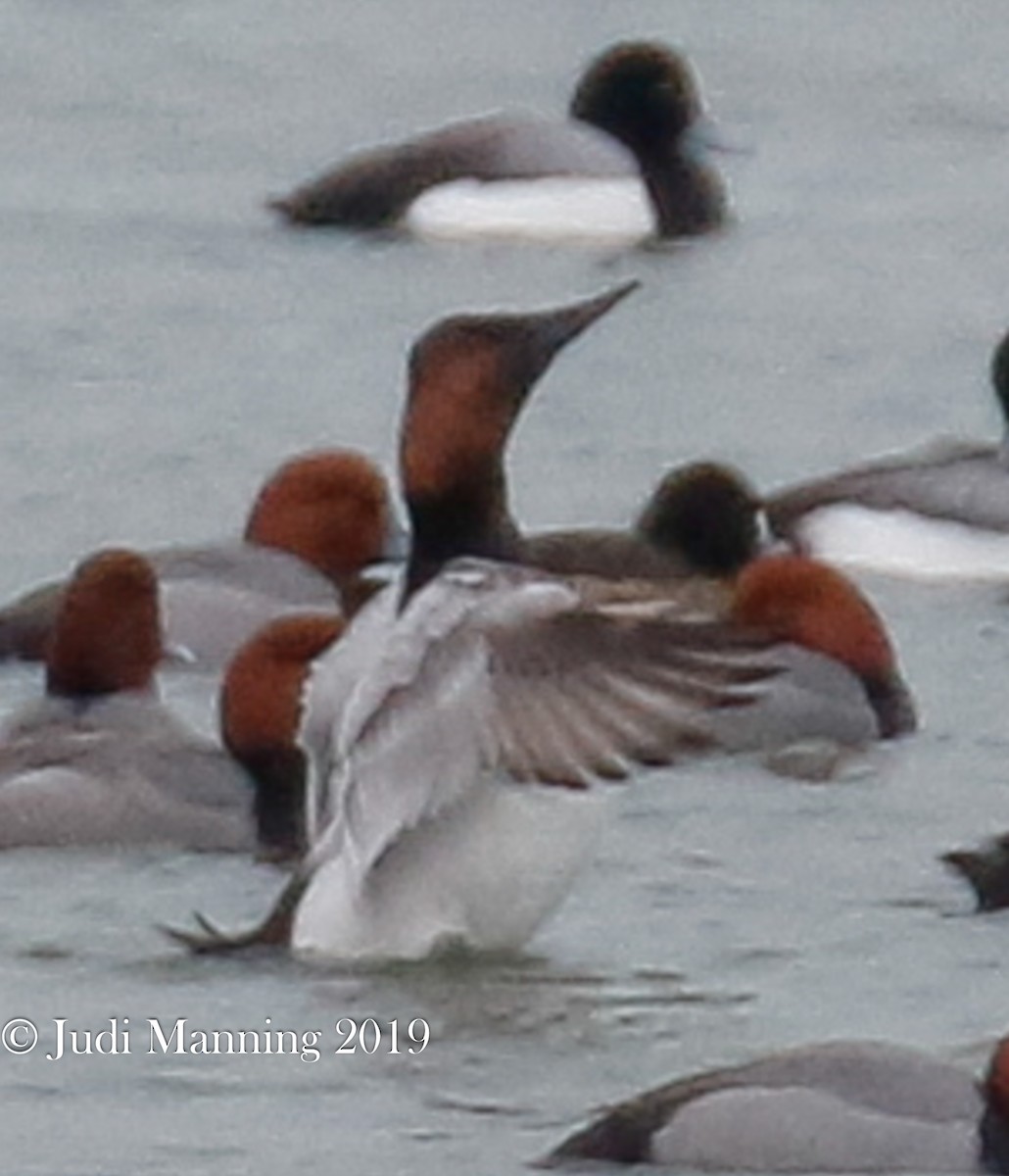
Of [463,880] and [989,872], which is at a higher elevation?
[463,880]

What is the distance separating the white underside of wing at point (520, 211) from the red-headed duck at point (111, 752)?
6360mm

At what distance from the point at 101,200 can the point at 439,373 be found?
8338 millimetres

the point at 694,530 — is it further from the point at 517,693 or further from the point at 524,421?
the point at 517,693

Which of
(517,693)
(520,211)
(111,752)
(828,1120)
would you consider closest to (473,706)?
(517,693)

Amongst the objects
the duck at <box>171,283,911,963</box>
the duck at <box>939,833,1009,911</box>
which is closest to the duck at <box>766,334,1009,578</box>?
the duck at <box>939,833,1009,911</box>

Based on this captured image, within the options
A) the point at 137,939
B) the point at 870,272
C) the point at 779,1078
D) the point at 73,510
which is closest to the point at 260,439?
the point at 73,510

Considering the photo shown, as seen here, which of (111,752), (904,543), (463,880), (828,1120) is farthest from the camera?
(904,543)

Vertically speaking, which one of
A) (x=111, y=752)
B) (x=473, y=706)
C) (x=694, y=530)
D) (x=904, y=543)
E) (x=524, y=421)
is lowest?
(x=904, y=543)

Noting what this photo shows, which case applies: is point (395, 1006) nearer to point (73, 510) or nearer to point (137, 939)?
point (137, 939)

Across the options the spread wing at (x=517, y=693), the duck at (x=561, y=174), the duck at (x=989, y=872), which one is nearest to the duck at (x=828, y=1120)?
the spread wing at (x=517, y=693)

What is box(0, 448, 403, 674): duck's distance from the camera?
13.8 m

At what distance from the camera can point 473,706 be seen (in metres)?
10.7

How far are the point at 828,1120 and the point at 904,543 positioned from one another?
5411 mm

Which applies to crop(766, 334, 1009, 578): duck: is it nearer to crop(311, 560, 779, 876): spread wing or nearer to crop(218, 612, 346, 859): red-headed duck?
crop(218, 612, 346, 859): red-headed duck
